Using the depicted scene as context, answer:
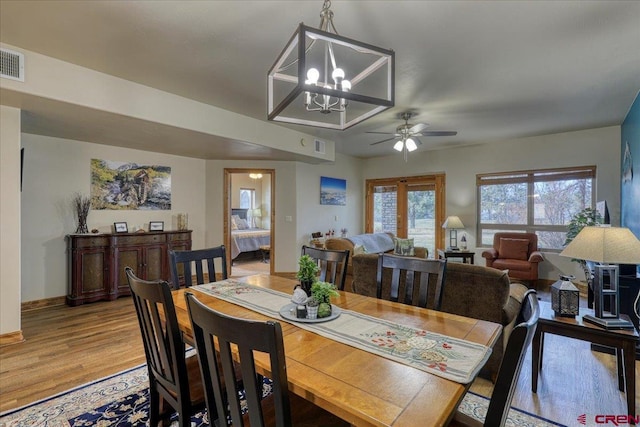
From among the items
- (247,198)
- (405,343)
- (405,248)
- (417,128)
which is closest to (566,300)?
(405,343)

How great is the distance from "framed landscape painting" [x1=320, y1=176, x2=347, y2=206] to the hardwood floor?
13.7 feet

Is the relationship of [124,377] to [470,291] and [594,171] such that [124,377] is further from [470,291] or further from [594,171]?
[594,171]

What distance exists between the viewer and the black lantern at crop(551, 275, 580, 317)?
214 cm

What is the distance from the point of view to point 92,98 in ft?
9.66

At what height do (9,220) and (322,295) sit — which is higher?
(9,220)

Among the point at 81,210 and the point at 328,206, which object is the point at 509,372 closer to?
the point at 81,210

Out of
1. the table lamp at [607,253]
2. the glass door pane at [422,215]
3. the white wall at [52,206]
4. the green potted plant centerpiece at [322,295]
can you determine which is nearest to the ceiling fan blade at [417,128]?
the table lamp at [607,253]

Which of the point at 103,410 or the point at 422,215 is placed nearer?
the point at 103,410

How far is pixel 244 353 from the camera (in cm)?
85

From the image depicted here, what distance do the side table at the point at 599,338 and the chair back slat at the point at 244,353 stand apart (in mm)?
2161

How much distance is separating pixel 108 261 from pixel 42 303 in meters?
0.91

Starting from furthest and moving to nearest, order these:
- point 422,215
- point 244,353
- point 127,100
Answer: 1. point 422,215
2. point 127,100
3. point 244,353

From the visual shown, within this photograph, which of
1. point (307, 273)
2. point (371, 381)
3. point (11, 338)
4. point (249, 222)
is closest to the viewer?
point (371, 381)

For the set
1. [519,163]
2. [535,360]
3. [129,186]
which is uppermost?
[519,163]
